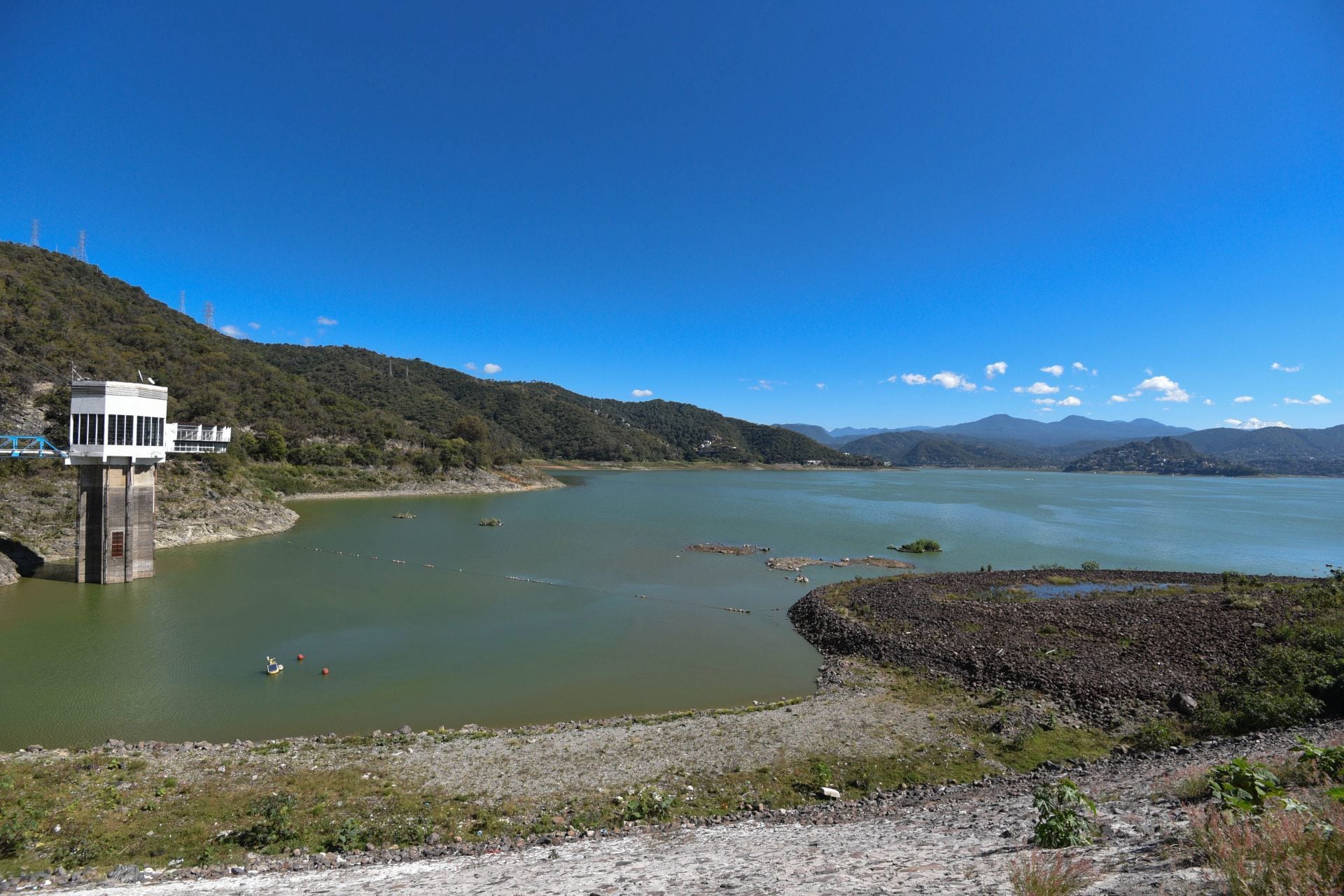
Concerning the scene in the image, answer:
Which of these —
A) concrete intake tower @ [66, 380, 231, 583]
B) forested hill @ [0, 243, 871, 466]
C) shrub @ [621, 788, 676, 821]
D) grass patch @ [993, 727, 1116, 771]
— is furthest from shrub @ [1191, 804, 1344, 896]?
forested hill @ [0, 243, 871, 466]

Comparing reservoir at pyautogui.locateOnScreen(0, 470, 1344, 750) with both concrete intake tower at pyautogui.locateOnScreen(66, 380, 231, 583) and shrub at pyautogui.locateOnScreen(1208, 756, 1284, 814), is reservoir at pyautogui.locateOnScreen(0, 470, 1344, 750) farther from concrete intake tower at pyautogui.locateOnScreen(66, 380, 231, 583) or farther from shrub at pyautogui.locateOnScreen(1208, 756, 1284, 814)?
shrub at pyautogui.locateOnScreen(1208, 756, 1284, 814)

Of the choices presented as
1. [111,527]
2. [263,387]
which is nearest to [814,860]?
[111,527]

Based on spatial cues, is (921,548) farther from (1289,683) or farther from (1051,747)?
(1051,747)

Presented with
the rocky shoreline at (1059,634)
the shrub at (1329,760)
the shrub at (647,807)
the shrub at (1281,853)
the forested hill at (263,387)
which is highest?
the forested hill at (263,387)

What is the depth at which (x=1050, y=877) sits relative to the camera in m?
4.00

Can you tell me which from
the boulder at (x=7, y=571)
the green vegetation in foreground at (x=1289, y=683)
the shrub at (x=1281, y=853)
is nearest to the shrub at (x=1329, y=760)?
the shrub at (x=1281, y=853)

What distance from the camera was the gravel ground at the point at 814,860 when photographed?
186 inches

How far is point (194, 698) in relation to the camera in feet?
42.8

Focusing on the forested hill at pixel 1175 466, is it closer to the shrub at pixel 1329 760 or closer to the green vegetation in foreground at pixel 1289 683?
the green vegetation in foreground at pixel 1289 683

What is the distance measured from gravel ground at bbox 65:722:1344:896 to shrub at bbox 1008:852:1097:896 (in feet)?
0.32

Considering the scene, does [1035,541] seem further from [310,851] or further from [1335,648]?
[310,851]

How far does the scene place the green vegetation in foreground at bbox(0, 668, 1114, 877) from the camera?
716 centimetres

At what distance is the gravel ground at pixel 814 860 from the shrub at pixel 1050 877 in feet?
0.32

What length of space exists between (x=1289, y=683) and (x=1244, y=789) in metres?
10.5
